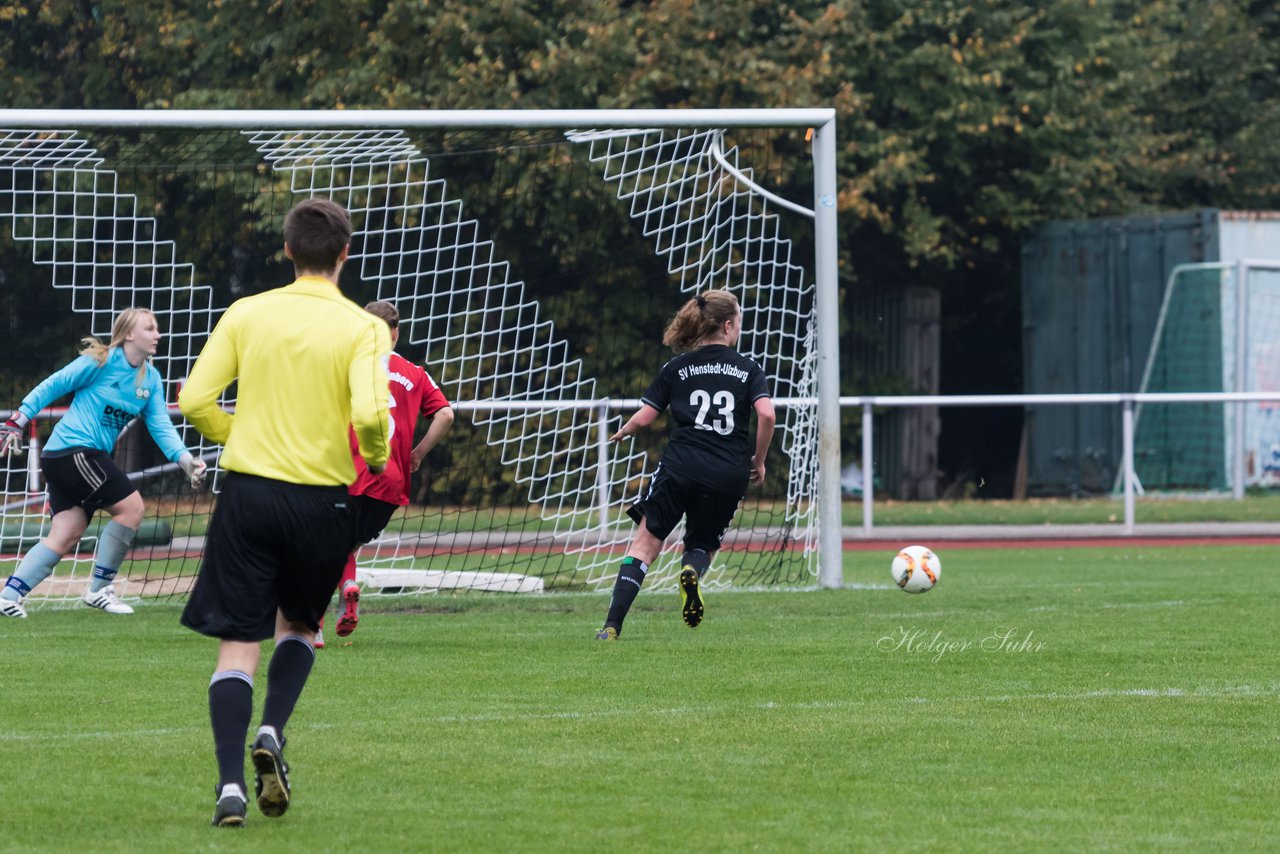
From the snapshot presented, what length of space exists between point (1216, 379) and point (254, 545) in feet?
63.7

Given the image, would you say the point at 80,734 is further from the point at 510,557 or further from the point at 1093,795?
the point at 510,557

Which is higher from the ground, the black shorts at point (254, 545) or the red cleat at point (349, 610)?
the black shorts at point (254, 545)

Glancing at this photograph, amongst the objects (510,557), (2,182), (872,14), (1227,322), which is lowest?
(510,557)

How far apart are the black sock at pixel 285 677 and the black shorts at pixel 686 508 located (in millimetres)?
4093

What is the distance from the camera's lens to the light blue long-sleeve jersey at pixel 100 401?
10094 mm

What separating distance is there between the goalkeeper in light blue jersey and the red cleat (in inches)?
68.3

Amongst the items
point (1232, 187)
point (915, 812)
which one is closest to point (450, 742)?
point (915, 812)

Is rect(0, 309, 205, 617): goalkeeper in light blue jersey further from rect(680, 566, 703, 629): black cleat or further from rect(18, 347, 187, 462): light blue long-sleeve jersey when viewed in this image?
rect(680, 566, 703, 629): black cleat

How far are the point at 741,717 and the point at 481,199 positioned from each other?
11.2 m

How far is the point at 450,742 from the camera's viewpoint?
6.18 metres

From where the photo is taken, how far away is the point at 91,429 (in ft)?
33.4

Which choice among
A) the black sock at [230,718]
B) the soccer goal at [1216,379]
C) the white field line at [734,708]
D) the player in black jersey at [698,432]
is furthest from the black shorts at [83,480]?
the soccer goal at [1216,379]

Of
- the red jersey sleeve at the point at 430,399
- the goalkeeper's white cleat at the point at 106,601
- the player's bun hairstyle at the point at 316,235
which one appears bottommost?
the goalkeeper's white cleat at the point at 106,601

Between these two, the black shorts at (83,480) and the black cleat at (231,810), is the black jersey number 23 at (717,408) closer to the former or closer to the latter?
the black shorts at (83,480)
